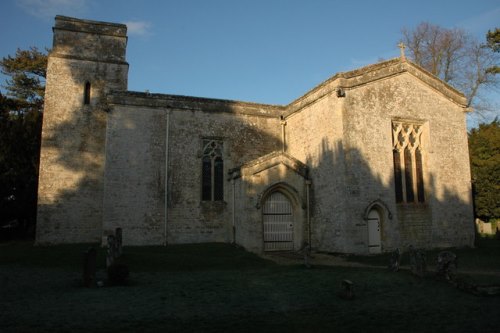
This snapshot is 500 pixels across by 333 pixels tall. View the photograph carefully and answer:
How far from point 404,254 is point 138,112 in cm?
1418

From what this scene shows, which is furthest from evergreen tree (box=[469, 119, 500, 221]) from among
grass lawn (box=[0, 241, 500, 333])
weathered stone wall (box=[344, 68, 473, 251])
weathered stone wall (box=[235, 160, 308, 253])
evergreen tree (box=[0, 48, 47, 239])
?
evergreen tree (box=[0, 48, 47, 239])

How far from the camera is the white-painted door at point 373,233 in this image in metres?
17.2

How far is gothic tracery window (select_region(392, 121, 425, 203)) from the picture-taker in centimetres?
1842

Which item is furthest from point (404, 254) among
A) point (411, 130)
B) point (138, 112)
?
point (138, 112)

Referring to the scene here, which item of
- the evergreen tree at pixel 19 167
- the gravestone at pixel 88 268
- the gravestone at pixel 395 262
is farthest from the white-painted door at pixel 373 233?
the evergreen tree at pixel 19 167

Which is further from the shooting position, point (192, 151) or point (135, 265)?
point (192, 151)

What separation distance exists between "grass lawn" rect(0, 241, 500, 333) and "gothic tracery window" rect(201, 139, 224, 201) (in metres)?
7.04

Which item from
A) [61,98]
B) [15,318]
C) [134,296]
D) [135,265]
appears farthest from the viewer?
[61,98]

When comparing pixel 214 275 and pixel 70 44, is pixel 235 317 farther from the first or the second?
pixel 70 44

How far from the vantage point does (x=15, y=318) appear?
6992 mm

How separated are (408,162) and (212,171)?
9.86 meters

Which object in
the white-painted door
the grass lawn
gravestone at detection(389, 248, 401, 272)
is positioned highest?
the white-painted door

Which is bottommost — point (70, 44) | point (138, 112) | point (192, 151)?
point (192, 151)

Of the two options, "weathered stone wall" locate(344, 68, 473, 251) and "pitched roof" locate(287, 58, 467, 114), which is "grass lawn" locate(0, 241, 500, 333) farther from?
"pitched roof" locate(287, 58, 467, 114)
